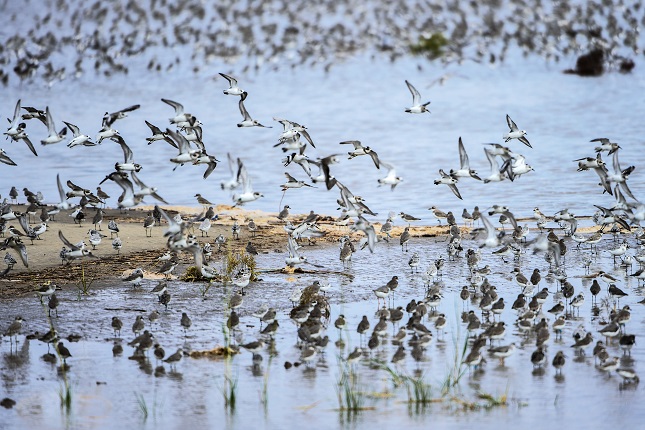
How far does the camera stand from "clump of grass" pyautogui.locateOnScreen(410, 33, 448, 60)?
51.7 meters

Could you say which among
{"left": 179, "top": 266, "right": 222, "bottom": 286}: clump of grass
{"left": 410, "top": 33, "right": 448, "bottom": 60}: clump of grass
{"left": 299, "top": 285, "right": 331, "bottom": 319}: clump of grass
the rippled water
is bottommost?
{"left": 299, "top": 285, "right": 331, "bottom": 319}: clump of grass

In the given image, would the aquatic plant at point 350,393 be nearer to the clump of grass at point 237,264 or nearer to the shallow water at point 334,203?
the shallow water at point 334,203

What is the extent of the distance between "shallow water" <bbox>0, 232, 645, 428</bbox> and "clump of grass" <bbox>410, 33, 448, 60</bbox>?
1462 inches

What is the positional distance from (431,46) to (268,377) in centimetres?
4134

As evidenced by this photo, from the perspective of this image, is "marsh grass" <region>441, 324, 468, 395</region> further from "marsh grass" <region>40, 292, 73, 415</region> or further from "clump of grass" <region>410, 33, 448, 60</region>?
"clump of grass" <region>410, 33, 448, 60</region>

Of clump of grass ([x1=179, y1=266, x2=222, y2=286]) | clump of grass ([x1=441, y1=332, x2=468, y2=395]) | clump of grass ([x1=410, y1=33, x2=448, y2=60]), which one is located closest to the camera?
clump of grass ([x1=441, y1=332, x2=468, y2=395])

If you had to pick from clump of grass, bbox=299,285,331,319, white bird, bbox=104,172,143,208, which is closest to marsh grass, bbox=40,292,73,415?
white bird, bbox=104,172,143,208

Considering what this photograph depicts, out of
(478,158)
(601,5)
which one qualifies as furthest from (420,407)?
(601,5)

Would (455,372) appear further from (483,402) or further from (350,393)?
(350,393)

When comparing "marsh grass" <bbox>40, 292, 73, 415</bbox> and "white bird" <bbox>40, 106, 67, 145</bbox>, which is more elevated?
"white bird" <bbox>40, 106, 67, 145</bbox>

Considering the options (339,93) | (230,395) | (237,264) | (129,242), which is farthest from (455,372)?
(339,93)

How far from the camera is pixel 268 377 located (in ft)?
39.7

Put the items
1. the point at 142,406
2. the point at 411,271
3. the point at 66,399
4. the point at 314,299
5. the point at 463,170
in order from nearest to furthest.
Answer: the point at 142,406, the point at 66,399, the point at 314,299, the point at 411,271, the point at 463,170

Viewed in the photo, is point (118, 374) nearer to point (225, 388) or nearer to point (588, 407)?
point (225, 388)
